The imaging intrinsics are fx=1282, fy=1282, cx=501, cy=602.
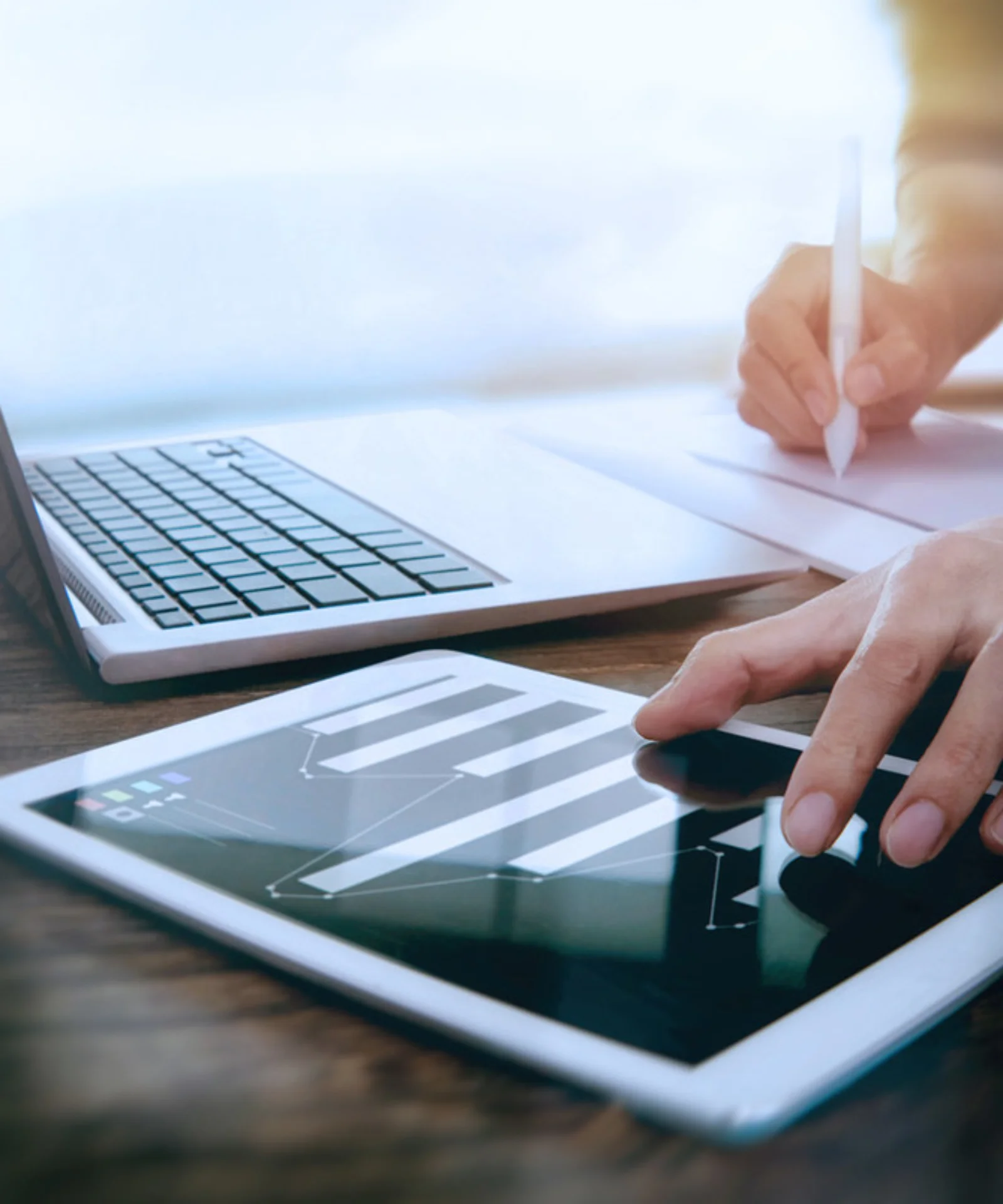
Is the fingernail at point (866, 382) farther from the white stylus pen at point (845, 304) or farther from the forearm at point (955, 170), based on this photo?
the forearm at point (955, 170)

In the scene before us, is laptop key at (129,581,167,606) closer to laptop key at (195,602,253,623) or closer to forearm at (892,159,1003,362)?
laptop key at (195,602,253,623)

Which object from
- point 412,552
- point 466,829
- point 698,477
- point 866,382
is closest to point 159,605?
point 412,552

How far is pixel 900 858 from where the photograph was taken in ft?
1.09

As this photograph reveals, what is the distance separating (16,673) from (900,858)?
0.35m

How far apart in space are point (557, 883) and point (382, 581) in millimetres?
253

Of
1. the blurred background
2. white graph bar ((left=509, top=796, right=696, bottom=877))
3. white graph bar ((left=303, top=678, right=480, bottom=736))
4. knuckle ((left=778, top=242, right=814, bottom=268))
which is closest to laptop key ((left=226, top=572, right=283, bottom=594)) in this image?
white graph bar ((left=303, top=678, right=480, bottom=736))

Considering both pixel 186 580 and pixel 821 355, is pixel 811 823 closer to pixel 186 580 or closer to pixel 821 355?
pixel 186 580

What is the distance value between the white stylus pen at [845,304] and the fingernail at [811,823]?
18.1 inches

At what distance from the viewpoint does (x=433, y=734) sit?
43 cm

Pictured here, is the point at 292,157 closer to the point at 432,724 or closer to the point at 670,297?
the point at 670,297

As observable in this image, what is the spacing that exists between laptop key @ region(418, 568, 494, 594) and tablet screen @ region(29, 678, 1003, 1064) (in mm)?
113

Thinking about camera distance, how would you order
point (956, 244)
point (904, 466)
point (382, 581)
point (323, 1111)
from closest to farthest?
point (323, 1111) < point (382, 581) < point (904, 466) < point (956, 244)

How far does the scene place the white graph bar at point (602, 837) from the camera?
0.33m

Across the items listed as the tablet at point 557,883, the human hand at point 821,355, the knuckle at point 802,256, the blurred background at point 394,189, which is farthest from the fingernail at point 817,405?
the blurred background at point 394,189
